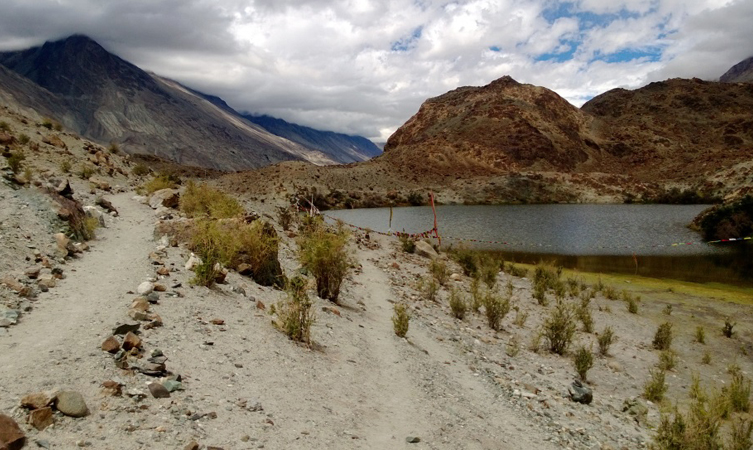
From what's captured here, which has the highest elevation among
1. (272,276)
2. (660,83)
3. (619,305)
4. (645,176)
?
(660,83)

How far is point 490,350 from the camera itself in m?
10.3

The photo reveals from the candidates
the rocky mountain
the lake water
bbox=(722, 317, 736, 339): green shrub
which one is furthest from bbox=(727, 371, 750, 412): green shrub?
the rocky mountain

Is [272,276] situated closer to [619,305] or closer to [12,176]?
[12,176]

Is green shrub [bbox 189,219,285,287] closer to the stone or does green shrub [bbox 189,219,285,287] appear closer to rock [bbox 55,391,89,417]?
the stone

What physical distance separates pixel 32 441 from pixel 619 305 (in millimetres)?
18124

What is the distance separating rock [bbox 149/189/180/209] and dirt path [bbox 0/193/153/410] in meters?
8.07

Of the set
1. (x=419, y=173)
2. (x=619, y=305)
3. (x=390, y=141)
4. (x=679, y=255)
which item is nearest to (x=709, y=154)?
(x=419, y=173)

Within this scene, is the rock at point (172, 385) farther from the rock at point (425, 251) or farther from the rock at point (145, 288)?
the rock at point (425, 251)

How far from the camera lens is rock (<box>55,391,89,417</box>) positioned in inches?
157

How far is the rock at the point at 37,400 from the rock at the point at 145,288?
3.47 meters

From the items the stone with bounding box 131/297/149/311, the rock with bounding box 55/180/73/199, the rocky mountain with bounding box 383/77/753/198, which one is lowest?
the stone with bounding box 131/297/149/311

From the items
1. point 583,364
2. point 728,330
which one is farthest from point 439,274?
point 728,330

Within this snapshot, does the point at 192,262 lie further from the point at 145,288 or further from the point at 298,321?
the point at 298,321

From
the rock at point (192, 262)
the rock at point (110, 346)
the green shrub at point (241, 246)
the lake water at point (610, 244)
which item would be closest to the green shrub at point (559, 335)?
the green shrub at point (241, 246)
